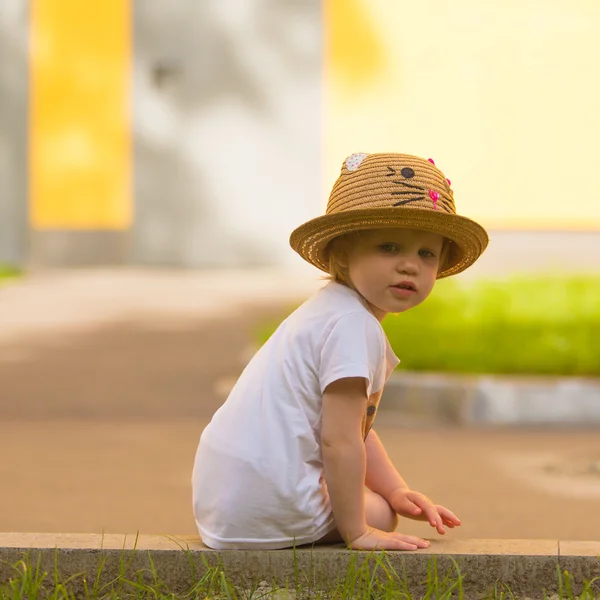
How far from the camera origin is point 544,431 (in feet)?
19.6

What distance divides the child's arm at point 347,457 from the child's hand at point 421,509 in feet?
0.45

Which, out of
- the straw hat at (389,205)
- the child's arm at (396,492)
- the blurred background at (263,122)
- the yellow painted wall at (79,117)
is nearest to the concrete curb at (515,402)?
the child's arm at (396,492)

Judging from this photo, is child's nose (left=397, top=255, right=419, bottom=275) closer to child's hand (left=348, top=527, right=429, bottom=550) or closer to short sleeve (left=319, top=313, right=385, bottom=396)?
Answer: short sleeve (left=319, top=313, right=385, bottom=396)

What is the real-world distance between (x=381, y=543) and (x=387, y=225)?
766 mm

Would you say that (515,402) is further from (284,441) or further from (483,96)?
(483,96)

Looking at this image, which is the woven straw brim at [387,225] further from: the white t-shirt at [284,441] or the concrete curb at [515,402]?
the concrete curb at [515,402]

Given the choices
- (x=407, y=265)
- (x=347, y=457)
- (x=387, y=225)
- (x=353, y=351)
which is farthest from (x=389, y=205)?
(x=347, y=457)

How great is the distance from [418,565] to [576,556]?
37cm

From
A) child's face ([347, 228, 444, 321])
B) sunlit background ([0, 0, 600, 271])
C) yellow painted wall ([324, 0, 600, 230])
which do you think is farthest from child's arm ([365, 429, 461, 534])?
yellow painted wall ([324, 0, 600, 230])

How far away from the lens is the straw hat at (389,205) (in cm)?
286

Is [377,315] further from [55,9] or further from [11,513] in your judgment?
[55,9]

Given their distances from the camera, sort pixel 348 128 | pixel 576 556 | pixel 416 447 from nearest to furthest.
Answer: pixel 576 556
pixel 416 447
pixel 348 128

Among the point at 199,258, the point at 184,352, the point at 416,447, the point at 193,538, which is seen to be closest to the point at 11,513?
the point at 193,538

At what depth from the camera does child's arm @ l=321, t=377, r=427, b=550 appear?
2.80m
